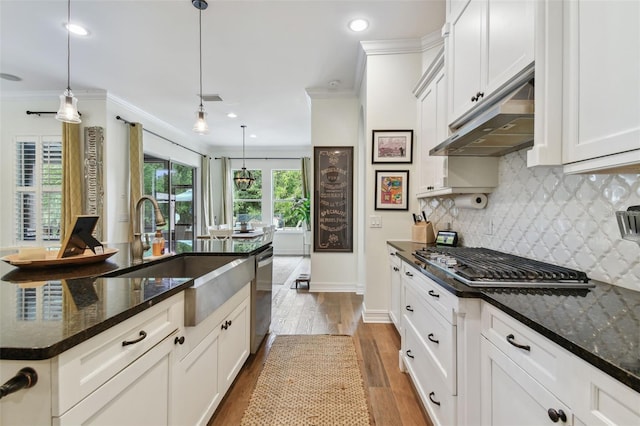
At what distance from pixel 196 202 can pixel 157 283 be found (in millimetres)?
6695

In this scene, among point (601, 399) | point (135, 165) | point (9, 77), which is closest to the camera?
point (601, 399)

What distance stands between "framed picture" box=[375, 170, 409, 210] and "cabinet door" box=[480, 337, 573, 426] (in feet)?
6.86

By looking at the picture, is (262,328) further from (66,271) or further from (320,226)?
(320,226)

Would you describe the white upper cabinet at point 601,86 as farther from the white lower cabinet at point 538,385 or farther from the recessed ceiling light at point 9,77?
the recessed ceiling light at point 9,77

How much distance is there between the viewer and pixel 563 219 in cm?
143

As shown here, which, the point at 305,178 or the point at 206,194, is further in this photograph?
the point at 305,178

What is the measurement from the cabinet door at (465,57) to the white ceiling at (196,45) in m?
0.97

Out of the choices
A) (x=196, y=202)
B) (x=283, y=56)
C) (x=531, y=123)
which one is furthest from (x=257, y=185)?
(x=531, y=123)

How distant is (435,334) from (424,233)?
58.7 inches

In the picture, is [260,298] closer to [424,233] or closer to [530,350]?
[424,233]

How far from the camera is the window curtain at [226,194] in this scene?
7938 mm

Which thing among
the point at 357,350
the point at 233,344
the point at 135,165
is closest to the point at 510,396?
the point at 233,344

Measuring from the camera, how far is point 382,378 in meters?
2.13

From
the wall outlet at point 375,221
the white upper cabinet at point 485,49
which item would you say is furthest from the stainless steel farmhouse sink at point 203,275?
the white upper cabinet at point 485,49
